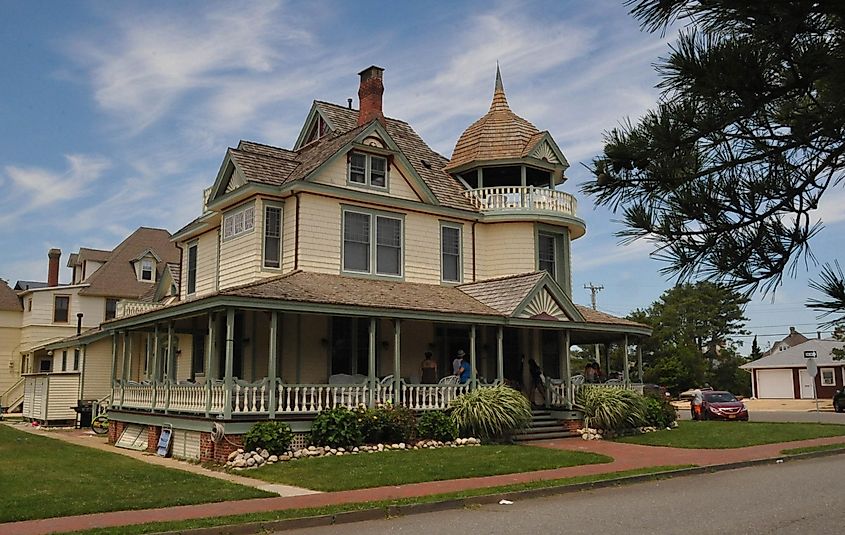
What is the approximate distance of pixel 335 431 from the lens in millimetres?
18359

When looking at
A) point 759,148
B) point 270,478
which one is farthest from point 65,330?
point 759,148

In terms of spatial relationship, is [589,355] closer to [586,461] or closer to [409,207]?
[409,207]

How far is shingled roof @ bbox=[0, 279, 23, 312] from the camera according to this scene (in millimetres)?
49500

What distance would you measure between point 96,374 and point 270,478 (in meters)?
20.7

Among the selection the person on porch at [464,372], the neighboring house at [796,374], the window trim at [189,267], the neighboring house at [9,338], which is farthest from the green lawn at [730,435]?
the neighboring house at [9,338]

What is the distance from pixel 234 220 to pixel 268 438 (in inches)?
345

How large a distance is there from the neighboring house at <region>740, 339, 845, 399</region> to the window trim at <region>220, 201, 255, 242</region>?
47361 millimetres

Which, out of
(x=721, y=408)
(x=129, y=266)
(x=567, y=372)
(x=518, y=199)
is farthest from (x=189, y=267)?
(x=129, y=266)

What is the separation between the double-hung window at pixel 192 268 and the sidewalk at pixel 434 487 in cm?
1353

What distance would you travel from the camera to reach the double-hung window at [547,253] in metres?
27.2

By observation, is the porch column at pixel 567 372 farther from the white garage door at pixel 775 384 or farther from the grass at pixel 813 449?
the white garage door at pixel 775 384

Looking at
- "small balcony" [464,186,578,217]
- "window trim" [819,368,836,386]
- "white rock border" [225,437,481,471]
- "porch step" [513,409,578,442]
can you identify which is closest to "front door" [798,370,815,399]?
"window trim" [819,368,836,386]

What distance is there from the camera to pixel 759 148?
486 centimetres

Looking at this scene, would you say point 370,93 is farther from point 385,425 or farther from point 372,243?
point 385,425
